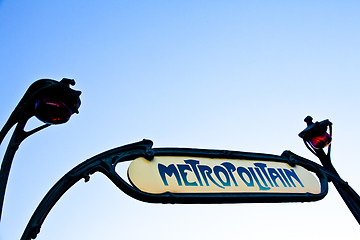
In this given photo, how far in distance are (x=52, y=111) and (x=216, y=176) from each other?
1.63 metres

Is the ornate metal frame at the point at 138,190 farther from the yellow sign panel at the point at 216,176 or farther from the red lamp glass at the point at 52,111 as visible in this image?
the red lamp glass at the point at 52,111

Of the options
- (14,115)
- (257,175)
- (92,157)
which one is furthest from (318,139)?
(14,115)

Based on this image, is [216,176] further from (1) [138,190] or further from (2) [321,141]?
(2) [321,141]

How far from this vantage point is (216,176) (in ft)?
10.5

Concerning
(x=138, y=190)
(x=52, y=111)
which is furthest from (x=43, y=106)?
(x=138, y=190)

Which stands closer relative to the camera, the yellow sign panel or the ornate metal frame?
the ornate metal frame

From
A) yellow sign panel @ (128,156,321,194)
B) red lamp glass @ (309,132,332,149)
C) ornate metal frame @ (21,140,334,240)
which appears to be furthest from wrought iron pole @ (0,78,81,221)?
red lamp glass @ (309,132,332,149)

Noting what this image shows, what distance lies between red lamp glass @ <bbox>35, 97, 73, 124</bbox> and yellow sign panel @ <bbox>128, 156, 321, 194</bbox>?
740 mm

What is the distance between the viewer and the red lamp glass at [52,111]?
262 centimetres

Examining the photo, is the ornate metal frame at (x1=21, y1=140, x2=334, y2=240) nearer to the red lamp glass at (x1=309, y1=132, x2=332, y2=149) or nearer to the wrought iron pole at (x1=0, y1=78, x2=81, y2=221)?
the wrought iron pole at (x1=0, y1=78, x2=81, y2=221)

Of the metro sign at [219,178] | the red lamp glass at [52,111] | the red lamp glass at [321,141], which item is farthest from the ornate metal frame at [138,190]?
the red lamp glass at [321,141]

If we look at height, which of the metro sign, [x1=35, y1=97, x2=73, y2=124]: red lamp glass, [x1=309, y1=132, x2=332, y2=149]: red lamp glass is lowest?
the metro sign

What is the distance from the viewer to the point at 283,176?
3.57 metres

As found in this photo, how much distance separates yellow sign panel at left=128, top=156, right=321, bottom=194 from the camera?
292 cm
